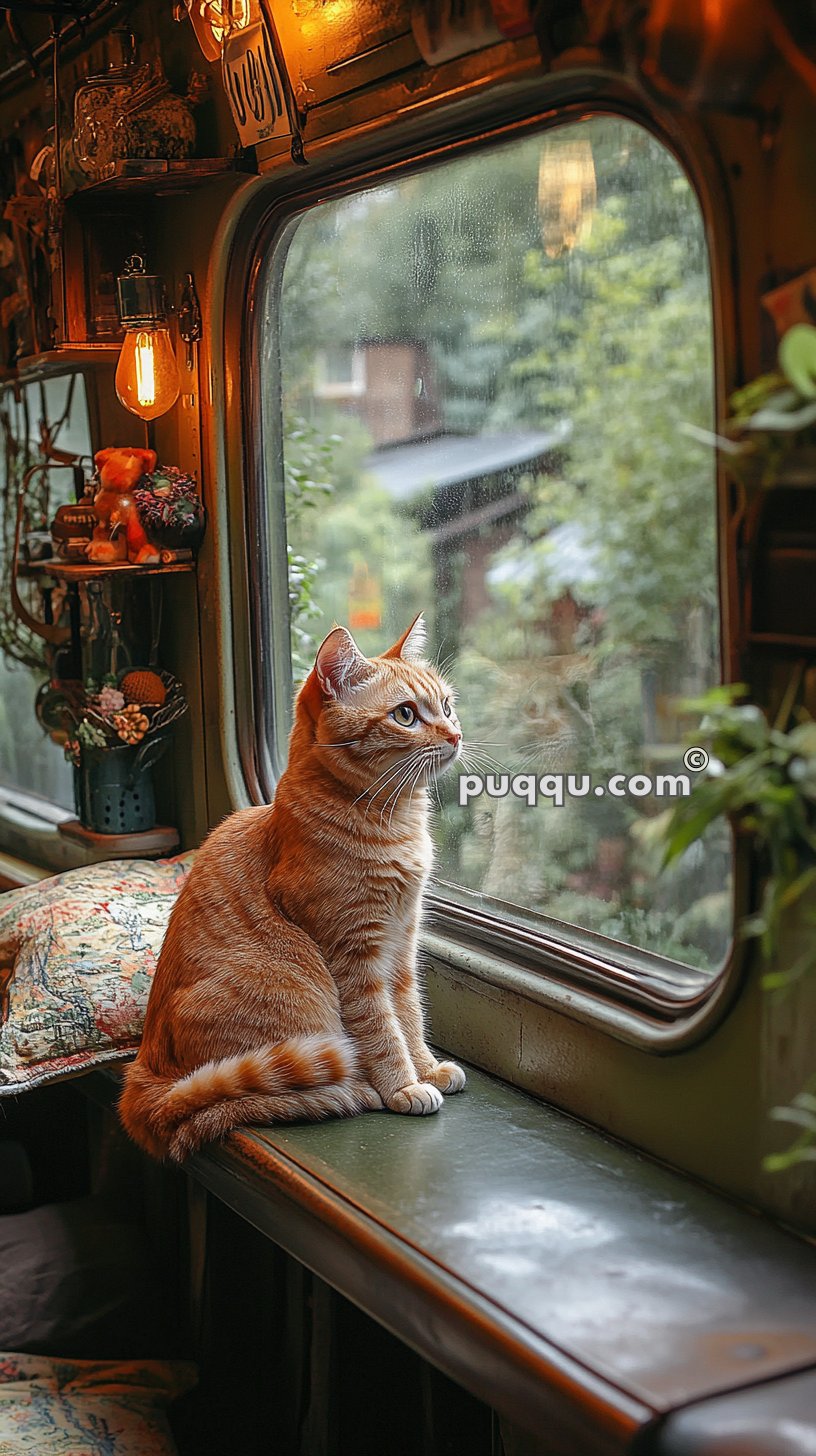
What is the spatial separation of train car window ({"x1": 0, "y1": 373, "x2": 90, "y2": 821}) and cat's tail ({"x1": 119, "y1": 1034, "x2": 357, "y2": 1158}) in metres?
1.92

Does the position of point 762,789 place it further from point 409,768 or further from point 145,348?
point 145,348

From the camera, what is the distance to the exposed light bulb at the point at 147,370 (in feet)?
10.4

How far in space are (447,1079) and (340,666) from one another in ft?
2.34

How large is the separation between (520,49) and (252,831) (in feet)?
4.40

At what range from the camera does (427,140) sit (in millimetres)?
2467

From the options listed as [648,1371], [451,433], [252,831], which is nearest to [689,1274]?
[648,1371]

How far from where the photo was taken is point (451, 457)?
266cm

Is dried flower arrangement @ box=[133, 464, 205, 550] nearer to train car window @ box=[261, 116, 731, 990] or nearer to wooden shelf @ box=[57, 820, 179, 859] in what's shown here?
train car window @ box=[261, 116, 731, 990]

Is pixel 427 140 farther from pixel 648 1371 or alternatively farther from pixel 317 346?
pixel 648 1371

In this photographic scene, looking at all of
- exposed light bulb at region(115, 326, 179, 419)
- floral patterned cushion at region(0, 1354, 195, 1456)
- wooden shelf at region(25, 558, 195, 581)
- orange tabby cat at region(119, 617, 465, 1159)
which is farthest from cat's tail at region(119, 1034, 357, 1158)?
exposed light bulb at region(115, 326, 179, 419)

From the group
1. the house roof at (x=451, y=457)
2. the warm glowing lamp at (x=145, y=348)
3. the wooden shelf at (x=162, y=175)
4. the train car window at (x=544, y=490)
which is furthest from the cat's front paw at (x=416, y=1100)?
the wooden shelf at (x=162, y=175)

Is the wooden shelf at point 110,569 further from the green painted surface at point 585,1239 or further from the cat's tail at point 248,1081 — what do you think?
the green painted surface at point 585,1239

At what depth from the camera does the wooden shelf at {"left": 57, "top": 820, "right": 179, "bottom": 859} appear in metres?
3.43

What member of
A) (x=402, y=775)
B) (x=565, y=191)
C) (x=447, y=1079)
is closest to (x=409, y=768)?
(x=402, y=775)
